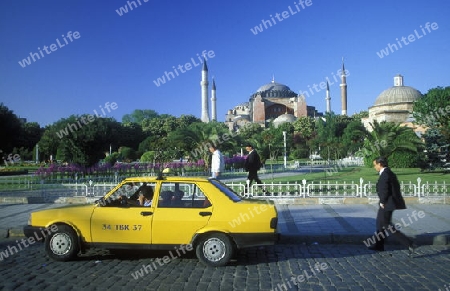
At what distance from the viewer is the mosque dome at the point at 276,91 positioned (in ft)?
379

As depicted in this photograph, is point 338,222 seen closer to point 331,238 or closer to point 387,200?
point 331,238

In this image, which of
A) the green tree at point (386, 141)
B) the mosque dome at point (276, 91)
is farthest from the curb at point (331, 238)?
the mosque dome at point (276, 91)

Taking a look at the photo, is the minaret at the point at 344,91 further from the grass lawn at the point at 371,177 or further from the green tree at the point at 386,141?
the grass lawn at the point at 371,177

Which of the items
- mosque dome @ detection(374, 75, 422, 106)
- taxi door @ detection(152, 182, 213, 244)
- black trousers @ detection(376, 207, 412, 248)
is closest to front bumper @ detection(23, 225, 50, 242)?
taxi door @ detection(152, 182, 213, 244)

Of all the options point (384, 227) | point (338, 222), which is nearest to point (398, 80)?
point (338, 222)

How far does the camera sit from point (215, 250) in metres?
5.91

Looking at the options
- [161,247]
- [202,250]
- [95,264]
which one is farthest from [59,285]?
[202,250]

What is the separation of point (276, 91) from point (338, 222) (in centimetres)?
10851

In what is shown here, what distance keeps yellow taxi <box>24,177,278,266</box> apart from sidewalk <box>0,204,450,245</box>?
202cm

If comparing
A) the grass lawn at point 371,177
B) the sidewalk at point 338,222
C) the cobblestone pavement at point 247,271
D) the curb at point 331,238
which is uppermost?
the grass lawn at point 371,177

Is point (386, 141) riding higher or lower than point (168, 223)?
higher

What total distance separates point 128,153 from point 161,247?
151ft

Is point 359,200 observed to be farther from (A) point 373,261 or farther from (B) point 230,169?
(B) point 230,169

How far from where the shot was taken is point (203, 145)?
81.8 ft
